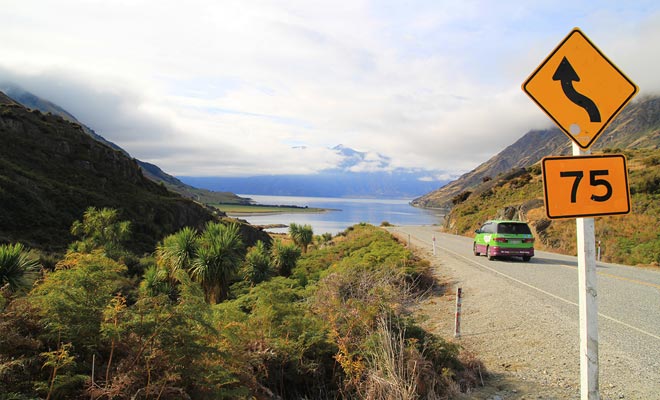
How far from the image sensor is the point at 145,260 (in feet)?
76.4

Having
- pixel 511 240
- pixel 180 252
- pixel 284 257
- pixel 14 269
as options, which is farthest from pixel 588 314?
pixel 284 257

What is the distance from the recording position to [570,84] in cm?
356

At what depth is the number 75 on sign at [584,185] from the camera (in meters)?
3.30

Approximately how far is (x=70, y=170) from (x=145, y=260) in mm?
39065

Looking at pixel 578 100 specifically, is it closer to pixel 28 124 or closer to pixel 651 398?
pixel 651 398

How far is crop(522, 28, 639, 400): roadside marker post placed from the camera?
3273 mm

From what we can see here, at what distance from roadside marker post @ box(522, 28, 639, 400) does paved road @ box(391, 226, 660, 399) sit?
2905 millimetres

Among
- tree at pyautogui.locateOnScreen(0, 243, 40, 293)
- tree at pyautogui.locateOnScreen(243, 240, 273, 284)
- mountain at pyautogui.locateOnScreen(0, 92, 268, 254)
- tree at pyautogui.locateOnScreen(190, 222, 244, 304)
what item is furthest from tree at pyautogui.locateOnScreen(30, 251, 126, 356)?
mountain at pyautogui.locateOnScreen(0, 92, 268, 254)

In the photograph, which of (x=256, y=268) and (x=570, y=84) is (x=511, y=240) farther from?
(x=570, y=84)

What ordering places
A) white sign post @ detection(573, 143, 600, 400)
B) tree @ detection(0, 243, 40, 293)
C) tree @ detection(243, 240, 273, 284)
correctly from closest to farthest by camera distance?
white sign post @ detection(573, 143, 600, 400), tree @ detection(0, 243, 40, 293), tree @ detection(243, 240, 273, 284)

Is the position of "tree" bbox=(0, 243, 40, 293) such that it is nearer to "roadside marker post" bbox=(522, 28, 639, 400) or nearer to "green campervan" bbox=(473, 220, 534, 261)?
"roadside marker post" bbox=(522, 28, 639, 400)

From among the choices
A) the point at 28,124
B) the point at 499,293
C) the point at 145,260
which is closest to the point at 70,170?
the point at 28,124

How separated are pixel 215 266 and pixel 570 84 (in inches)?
559

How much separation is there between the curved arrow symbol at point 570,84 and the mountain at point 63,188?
3561cm
